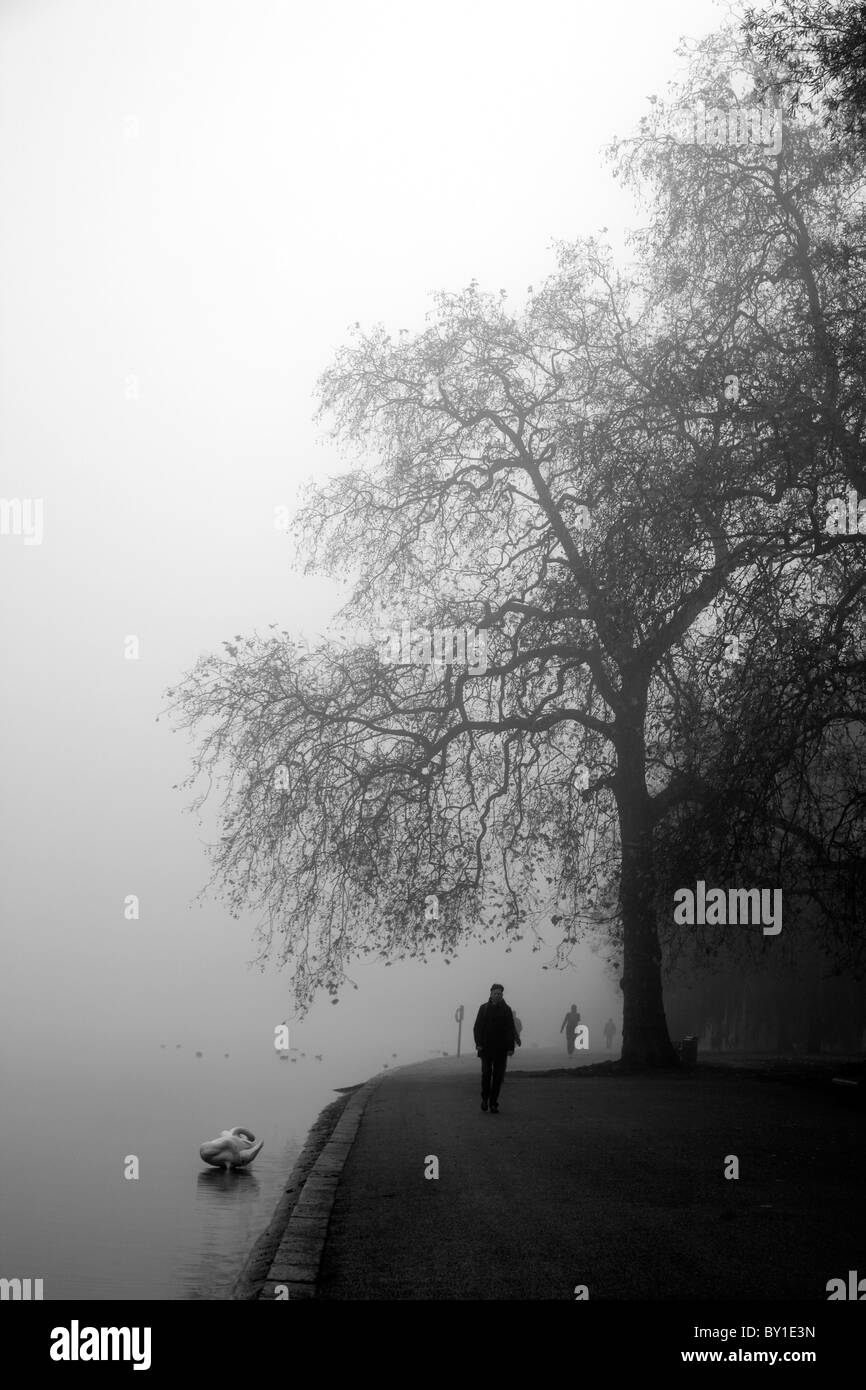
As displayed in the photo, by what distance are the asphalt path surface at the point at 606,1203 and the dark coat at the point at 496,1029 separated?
3.31 ft

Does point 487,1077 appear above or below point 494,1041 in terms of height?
below

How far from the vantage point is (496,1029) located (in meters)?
19.7

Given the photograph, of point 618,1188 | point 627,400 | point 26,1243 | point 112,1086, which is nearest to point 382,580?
point 627,400

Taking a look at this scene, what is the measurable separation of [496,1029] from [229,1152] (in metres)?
7.71

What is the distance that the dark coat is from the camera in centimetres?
1958

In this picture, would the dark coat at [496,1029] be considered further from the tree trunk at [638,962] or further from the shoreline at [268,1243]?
the tree trunk at [638,962]

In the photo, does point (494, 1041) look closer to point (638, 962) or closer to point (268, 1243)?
point (638, 962)

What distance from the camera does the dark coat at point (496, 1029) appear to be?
1958cm

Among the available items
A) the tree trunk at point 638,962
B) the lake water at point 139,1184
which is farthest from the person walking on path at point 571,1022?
the tree trunk at point 638,962
